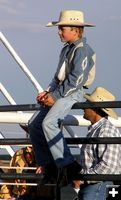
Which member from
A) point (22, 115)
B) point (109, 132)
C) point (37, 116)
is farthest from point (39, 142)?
point (22, 115)

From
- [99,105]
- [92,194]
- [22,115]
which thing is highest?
[99,105]

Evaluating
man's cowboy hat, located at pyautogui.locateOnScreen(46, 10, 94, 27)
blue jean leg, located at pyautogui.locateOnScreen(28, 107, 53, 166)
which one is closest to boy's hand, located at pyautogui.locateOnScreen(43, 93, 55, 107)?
blue jean leg, located at pyautogui.locateOnScreen(28, 107, 53, 166)

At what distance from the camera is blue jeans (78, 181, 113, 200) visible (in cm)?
560

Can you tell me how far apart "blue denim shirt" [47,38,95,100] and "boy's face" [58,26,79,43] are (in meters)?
0.05

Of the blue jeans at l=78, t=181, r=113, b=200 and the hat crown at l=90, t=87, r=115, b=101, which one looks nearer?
the blue jeans at l=78, t=181, r=113, b=200

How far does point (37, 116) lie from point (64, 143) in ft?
1.01

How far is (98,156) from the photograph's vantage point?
18.3 feet

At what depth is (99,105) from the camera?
5.49 metres

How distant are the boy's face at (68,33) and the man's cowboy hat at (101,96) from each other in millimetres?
415

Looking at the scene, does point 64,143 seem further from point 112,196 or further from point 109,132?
Answer: point 112,196

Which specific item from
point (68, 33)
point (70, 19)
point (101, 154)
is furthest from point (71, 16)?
point (101, 154)

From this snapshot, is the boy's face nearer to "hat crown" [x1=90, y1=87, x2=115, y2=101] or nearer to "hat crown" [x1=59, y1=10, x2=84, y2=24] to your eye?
"hat crown" [x1=59, y1=10, x2=84, y2=24]

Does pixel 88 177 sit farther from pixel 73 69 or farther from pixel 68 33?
pixel 68 33

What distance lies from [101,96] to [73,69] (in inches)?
14.2
